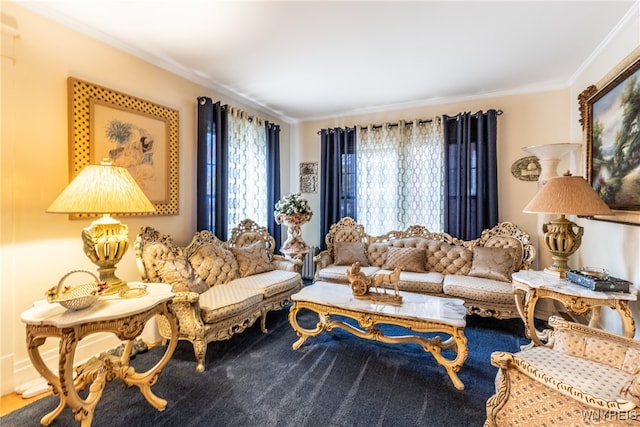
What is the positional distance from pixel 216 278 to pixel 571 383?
9.24ft

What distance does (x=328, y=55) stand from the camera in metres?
2.80

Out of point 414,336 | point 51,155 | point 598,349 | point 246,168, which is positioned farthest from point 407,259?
point 51,155

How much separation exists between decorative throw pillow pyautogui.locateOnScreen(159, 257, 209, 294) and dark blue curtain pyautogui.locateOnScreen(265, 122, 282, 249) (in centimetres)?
177

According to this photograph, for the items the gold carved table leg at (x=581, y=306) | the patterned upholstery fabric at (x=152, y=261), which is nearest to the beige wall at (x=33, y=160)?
the patterned upholstery fabric at (x=152, y=261)

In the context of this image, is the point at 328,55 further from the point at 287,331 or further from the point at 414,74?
the point at 287,331

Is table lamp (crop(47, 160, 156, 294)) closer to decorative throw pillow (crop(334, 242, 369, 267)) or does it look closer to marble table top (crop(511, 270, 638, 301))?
decorative throw pillow (crop(334, 242, 369, 267))

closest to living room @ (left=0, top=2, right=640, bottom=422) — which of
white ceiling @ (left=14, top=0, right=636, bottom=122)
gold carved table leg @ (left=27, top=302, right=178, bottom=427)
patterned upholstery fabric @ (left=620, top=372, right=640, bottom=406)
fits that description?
white ceiling @ (left=14, top=0, right=636, bottom=122)

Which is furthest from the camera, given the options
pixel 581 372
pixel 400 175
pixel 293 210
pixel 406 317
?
pixel 400 175

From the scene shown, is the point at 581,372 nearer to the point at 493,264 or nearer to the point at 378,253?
the point at 493,264

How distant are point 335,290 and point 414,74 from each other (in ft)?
8.26

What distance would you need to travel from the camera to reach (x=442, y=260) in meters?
3.68

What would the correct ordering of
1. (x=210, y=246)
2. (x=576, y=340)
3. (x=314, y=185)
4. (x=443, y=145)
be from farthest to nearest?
(x=314, y=185) → (x=443, y=145) → (x=210, y=246) → (x=576, y=340)

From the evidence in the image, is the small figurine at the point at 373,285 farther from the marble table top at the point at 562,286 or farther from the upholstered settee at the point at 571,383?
the marble table top at the point at 562,286

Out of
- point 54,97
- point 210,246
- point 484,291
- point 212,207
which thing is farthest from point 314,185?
point 54,97
